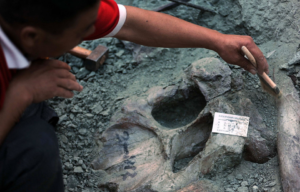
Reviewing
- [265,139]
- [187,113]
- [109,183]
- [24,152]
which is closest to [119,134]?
[109,183]

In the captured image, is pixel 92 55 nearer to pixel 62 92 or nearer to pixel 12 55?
pixel 62 92

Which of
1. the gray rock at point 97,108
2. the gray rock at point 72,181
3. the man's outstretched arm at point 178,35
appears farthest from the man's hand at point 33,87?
the gray rock at point 97,108

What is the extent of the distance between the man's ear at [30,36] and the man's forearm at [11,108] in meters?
0.22

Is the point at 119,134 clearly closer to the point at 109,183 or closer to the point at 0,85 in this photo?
the point at 109,183

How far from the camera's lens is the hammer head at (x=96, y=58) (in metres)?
2.45

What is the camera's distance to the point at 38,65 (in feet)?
4.38

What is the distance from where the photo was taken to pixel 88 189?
186cm

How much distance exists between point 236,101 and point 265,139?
303 millimetres

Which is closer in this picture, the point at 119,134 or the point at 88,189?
the point at 88,189

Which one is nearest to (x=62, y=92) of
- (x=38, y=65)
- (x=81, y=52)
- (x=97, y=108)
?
(x=38, y=65)

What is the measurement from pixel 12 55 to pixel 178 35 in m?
0.97

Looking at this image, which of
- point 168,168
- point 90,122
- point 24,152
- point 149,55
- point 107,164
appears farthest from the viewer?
point 149,55

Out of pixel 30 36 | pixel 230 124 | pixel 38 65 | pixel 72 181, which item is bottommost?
pixel 72 181

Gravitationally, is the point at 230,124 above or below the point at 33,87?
below
